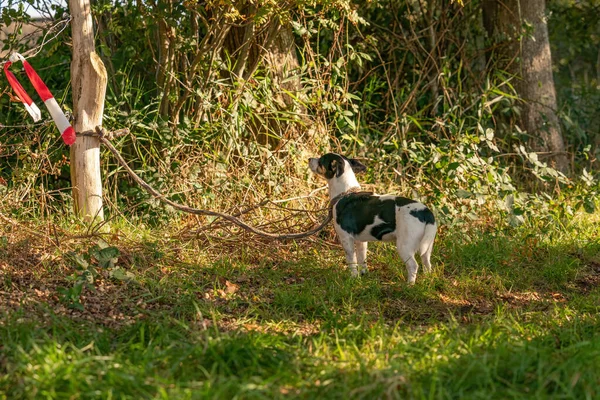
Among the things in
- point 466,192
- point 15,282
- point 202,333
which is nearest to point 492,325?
point 202,333

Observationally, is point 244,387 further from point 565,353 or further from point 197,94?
point 197,94

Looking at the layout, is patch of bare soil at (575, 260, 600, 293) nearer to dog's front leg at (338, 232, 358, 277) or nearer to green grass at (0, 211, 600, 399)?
green grass at (0, 211, 600, 399)

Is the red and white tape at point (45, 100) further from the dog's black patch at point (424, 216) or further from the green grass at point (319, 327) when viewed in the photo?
the dog's black patch at point (424, 216)

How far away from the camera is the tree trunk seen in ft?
29.1

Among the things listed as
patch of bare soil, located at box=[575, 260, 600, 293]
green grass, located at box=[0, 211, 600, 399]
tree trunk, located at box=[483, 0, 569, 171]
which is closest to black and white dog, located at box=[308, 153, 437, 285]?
green grass, located at box=[0, 211, 600, 399]

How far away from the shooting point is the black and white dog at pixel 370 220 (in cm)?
542

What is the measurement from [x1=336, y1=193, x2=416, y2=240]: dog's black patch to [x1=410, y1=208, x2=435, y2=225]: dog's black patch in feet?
0.38

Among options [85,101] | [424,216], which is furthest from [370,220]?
[85,101]

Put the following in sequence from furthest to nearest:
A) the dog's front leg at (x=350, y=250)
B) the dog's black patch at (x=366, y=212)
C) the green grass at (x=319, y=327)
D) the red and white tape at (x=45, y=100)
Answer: the red and white tape at (x=45, y=100)
the dog's front leg at (x=350, y=250)
the dog's black patch at (x=366, y=212)
the green grass at (x=319, y=327)

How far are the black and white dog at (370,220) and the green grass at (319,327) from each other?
22cm

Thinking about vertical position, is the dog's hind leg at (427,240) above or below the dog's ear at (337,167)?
below

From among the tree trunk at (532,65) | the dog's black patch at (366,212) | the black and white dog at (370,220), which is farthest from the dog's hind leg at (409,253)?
the tree trunk at (532,65)

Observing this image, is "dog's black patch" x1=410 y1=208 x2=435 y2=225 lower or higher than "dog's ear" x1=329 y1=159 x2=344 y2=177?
lower

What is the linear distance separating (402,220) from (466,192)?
4.83 feet
